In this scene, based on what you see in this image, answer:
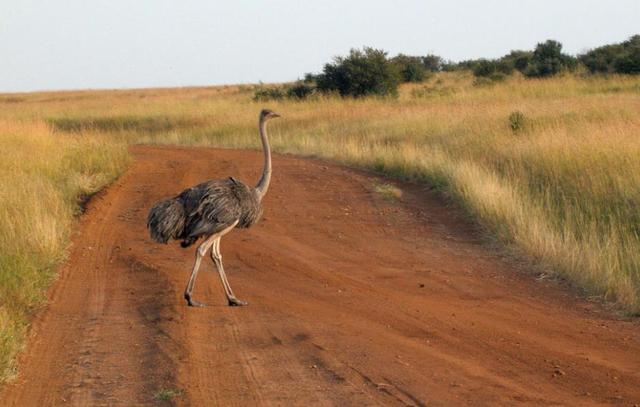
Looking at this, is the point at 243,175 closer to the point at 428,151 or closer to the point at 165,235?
the point at 428,151

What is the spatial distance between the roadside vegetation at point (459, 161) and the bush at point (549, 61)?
7140 mm

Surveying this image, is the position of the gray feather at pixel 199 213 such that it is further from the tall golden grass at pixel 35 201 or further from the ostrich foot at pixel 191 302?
the tall golden grass at pixel 35 201

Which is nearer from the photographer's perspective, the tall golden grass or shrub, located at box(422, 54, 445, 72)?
the tall golden grass

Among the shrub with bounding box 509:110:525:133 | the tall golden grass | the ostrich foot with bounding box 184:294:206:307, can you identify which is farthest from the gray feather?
the shrub with bounding box 509:110:525:133

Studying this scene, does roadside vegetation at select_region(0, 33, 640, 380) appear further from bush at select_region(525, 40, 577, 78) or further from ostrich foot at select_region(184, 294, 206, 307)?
bush at select_region(525, 40, 577, 78)

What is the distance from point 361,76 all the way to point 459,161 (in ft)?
60.0

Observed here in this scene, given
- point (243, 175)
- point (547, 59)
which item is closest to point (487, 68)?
point (547, 59)

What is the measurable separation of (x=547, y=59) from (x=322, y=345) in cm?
3502

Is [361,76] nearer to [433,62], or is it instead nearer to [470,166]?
[470,166]

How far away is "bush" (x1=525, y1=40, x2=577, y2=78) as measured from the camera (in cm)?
3778

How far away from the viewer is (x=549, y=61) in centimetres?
3878

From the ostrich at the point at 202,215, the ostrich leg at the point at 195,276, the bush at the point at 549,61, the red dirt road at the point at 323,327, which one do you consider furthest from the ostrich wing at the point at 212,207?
the bush at the point at 549,61

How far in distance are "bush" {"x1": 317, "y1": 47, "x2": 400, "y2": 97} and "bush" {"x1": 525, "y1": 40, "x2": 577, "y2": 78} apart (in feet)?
24.6

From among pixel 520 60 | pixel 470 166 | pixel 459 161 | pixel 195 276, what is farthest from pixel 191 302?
pixel 520 60
